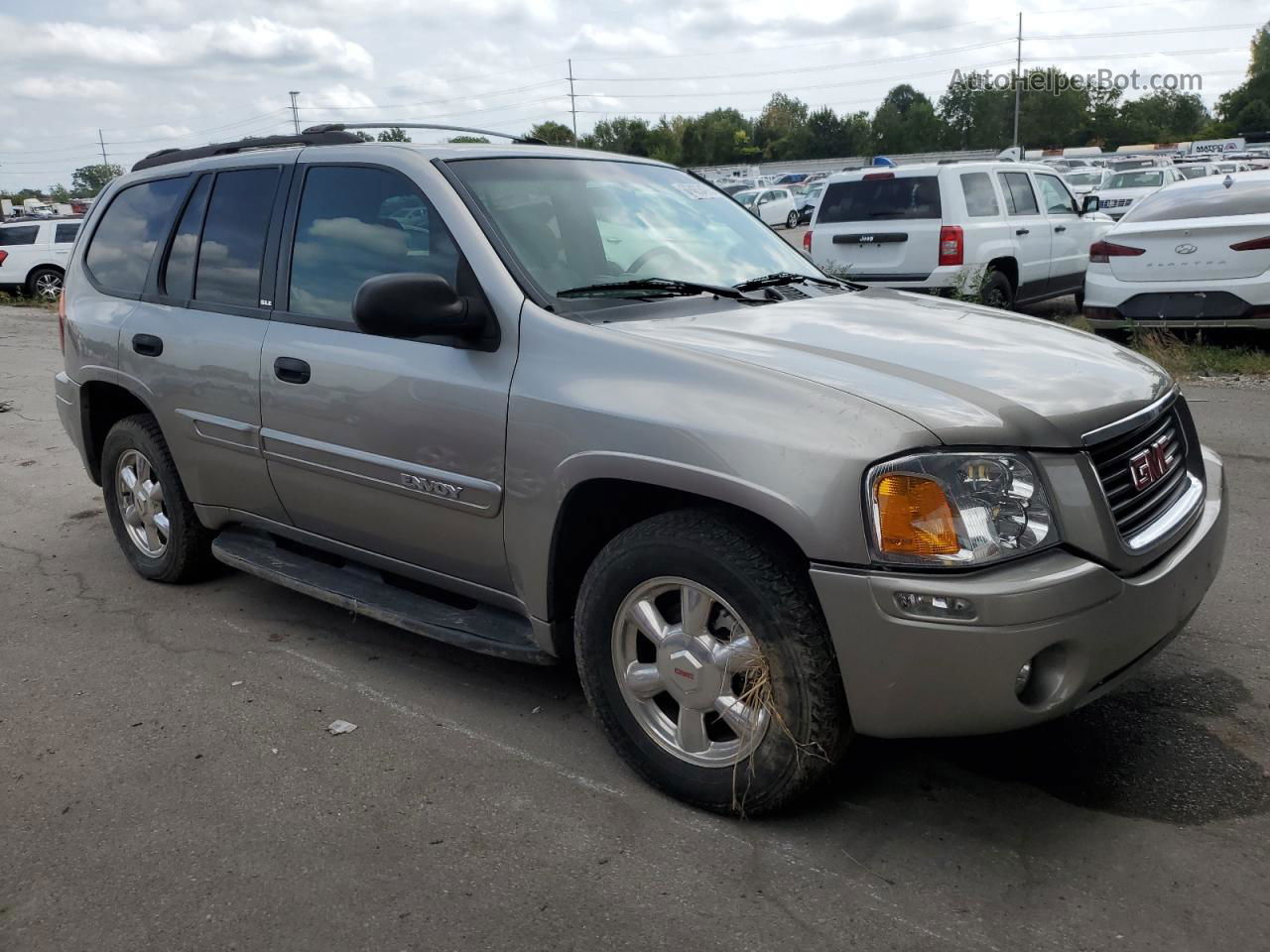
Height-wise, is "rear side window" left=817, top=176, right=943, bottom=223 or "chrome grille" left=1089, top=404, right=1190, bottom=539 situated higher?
"rear side window" left=817, top=176, right=943, bottom=223

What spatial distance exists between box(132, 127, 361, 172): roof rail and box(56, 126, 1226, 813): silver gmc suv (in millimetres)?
37

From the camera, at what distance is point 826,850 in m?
2.70

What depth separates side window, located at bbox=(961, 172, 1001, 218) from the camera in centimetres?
1091

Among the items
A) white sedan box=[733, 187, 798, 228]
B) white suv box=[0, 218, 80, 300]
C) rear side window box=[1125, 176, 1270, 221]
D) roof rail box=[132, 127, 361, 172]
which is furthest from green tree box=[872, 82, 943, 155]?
roof rail box=[132, 127, 361, 172]

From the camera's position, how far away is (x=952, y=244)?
1061 cm

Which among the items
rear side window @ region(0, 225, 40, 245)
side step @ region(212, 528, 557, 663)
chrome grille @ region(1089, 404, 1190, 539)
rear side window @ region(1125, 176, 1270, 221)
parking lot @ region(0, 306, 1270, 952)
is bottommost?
parking lot @ region(0, 306, 1270, 952)

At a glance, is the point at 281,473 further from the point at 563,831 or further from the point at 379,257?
the point at 563,831

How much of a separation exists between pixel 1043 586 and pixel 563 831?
1360 mm

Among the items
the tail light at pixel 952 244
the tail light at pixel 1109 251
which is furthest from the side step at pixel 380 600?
the tail light at pixel 952 244

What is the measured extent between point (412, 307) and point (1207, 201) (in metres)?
8.15

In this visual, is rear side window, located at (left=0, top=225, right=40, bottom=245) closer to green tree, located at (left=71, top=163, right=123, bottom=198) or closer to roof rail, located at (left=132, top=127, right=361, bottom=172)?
roof rail, located at (left=132, top=127, right=361, bottom=172)

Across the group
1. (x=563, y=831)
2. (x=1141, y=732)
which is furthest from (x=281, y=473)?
(x=1141, y=732)

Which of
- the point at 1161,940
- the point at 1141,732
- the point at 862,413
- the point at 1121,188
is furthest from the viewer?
the point at 1121,188

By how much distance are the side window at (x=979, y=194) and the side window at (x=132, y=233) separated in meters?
8.25
